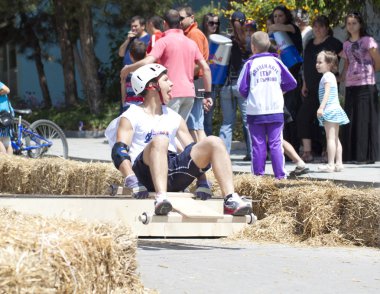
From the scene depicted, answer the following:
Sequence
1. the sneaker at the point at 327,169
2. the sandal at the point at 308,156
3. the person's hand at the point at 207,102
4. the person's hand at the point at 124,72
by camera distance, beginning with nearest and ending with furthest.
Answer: the person's hand at the point at 124,72, the person's hand at the point at 207,102, the sneaker at the point at 327,169, the sandal at the point at 308,156

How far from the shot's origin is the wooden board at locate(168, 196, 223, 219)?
8398mm

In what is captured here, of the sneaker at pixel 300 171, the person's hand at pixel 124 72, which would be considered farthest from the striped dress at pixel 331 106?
the person's hand at pixel 124 72

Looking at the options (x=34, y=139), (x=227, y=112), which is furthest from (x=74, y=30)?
(x=227, y=112)

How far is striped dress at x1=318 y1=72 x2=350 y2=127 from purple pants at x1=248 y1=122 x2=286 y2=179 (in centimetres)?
225

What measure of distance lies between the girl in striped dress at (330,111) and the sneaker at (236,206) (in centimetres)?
566

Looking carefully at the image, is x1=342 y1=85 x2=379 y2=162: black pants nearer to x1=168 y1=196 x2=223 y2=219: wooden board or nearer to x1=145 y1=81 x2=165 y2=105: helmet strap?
x1=145 y1=81 x2=165 y2=105: helmet strap

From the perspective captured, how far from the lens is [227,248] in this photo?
882 cm

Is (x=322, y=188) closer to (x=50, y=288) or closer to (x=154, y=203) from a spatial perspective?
(x=154, y=203)

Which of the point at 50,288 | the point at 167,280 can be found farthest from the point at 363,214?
the point at 50,288

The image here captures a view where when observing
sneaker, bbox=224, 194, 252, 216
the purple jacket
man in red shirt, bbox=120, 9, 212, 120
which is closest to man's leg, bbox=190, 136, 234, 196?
sneaker, bbox=224, 194, 252, 216

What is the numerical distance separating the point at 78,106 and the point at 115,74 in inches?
52.8

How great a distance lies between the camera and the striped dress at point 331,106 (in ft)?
47.2

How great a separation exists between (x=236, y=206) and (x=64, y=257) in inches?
134

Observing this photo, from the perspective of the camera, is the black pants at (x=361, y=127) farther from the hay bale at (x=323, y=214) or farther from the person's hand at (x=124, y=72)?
the hay bale at (x=323, y=214)
